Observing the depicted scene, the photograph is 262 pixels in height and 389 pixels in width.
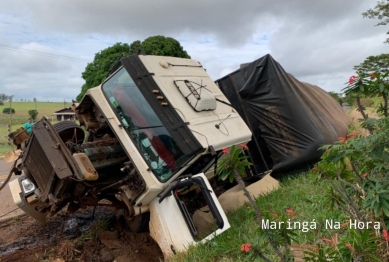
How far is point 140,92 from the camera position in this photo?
149 inches

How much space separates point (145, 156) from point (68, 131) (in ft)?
4.79

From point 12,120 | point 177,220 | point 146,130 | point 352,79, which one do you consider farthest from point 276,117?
point 12,120

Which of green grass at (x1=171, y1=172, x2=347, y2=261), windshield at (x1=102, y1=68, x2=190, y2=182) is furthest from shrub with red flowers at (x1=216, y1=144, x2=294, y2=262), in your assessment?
windshield at (x1=102, y1=68, x2=190, y2=182)

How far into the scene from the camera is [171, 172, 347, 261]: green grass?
2.81 metres

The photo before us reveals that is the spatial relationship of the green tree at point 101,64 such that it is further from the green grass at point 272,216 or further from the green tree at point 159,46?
the green grass at point 272,216

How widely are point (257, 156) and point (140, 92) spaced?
2.47 metres

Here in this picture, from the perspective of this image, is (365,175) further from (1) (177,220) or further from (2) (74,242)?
(2) (74,242)

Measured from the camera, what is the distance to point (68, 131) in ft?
14.4

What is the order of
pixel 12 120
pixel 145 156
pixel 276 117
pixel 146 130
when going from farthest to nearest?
1. pixel 12 120
2. pixel 276 117
3. pixel 146 130
4. pixel 145 156

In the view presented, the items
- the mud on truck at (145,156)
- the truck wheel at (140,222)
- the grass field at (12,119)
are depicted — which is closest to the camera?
the mud on truck at (145,156)

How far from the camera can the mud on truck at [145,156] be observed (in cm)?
325

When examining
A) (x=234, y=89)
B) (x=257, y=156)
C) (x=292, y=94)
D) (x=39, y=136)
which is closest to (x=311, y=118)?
(x=292, y=94)

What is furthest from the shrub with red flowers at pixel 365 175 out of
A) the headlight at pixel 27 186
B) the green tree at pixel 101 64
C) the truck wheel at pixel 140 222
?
the green tree at pixel 101 64

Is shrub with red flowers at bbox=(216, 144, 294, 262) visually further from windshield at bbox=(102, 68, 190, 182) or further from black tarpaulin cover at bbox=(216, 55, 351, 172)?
black tarpaulin cover at bbox=(216, 55, 351, 172)
